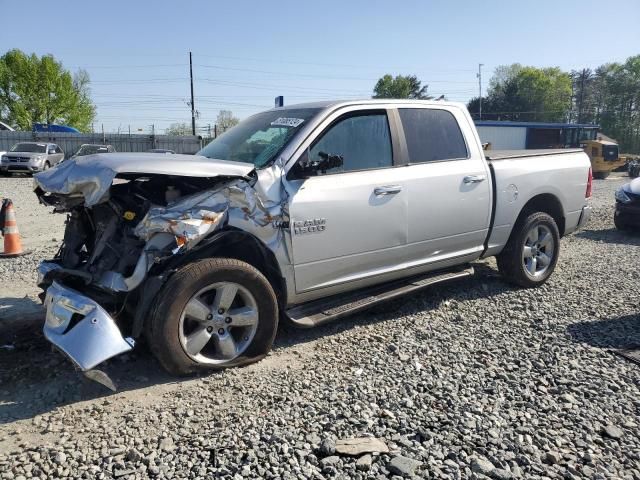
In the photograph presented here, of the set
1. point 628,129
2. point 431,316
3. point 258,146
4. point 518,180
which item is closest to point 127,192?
point 258,146

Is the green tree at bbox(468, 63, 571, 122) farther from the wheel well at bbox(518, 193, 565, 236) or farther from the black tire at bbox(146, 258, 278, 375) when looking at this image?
the black tire at bbox(146, 258, 278, 375)

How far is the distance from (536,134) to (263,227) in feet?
133

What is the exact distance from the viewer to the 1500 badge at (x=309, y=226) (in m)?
3.92

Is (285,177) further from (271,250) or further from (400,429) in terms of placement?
(400,429)

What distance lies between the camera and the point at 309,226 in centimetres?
397

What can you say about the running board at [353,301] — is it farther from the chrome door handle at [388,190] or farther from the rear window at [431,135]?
the rear window at [431,135]

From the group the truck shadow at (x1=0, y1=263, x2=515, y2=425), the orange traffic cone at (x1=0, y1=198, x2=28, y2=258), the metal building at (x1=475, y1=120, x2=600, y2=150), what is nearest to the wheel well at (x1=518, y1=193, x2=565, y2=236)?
the truck shadow at (x1=0, y1=263, x2=515, y2=425)

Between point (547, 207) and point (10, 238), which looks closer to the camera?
point (547, 207)

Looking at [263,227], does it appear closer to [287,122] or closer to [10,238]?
[287,122]

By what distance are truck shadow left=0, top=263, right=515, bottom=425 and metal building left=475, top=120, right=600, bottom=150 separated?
34.9 m

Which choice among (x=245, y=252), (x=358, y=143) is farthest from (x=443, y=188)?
(x=245, y=252)

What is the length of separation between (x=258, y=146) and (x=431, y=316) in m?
2.24

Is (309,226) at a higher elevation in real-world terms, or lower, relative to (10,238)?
higher

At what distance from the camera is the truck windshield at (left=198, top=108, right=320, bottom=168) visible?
4156mm
